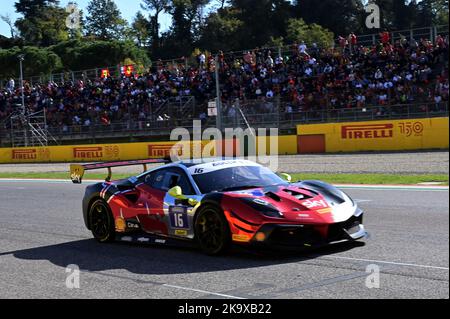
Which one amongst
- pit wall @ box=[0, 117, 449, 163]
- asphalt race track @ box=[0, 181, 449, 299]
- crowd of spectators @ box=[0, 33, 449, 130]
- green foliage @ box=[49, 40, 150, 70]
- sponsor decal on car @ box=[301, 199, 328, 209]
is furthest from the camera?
green foliage @ box=[49, 40, 150, 70]

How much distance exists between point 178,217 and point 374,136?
842 inches

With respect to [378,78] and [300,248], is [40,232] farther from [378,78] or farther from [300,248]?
[378,78]

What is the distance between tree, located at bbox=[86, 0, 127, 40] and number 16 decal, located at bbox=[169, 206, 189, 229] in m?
96.2

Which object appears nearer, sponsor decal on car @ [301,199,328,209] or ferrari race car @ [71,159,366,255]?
ferrari race car @ [71,159,366,255]

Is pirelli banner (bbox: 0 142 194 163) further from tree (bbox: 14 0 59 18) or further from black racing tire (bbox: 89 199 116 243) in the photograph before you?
tree (bbox: 14 0 59 18)

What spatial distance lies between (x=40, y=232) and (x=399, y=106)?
822 inches

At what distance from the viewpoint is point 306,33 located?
71438 mm

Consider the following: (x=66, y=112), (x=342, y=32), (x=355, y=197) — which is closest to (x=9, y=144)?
(x=66, y=112)

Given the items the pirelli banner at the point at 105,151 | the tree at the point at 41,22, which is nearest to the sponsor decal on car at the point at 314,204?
the pirelli banner at the point at 105,151

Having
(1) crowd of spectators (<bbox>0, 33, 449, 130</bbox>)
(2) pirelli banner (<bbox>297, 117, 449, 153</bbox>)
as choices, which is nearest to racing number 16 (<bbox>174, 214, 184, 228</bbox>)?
(2) pirelli banner (<bbox>297, 117, 449, 153</bbox>)

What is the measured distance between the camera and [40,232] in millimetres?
10914

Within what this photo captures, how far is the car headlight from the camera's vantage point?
714 centimetres

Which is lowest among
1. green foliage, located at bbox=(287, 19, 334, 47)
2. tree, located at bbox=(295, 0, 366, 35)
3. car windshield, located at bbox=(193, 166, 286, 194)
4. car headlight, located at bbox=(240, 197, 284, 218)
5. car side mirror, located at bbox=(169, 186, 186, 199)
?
car headlight, located at bbox=(240, 197, 284, 218)

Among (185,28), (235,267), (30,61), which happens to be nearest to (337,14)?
(185,28)
